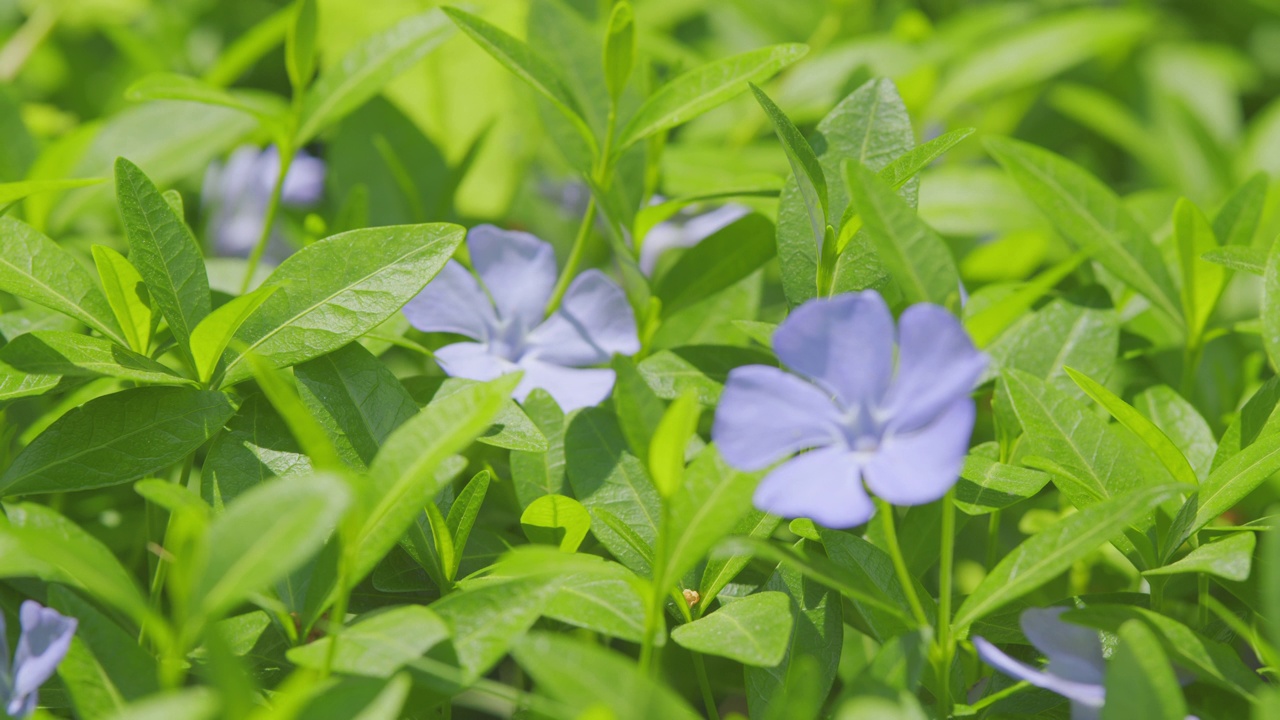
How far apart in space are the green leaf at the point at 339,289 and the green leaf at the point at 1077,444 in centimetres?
42

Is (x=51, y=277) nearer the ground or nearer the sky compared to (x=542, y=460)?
nearer the sky

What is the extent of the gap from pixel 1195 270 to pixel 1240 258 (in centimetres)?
10

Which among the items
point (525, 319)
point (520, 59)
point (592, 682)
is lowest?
point (592, 682)

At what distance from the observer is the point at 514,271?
962mm

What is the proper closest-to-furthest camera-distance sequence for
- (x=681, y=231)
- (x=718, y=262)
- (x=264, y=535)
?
1. (x=264, y=535)
2. (x=718, y=262)
3. (x=681, y=231)

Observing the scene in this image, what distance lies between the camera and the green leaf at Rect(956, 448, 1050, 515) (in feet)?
2.41

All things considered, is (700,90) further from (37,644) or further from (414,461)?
(37,644)

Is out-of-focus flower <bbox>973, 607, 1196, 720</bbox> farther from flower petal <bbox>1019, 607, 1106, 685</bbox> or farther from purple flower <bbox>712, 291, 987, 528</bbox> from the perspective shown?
purple flower <bbox>712, 291, 987, 528</bbox>

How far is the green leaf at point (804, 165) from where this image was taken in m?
0.73

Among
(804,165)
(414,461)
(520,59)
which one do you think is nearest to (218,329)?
(414,461)

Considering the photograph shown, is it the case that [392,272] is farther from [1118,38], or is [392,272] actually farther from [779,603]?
[1118,38]

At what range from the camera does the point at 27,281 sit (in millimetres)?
754

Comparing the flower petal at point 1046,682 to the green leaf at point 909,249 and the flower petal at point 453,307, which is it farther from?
the flower petal at point 453,307

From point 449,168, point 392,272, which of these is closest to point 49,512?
point 392,272
